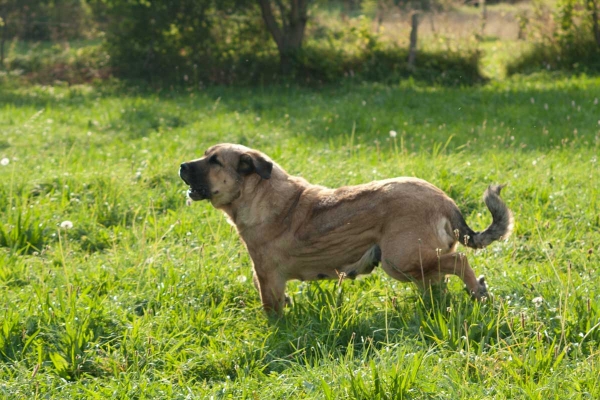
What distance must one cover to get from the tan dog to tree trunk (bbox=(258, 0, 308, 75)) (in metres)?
12.3

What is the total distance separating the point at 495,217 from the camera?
5.09 metres

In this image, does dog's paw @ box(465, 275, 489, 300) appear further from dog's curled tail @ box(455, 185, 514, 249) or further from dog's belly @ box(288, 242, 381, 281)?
dog's belly @ box(288, 242, 381, 281)

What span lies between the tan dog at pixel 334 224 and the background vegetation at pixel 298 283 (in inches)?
9.5

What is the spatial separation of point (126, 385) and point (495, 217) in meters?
2.65

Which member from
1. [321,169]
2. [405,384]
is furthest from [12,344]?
[321,169]

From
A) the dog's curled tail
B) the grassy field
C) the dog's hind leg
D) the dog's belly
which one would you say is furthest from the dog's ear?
the dog's curled tail

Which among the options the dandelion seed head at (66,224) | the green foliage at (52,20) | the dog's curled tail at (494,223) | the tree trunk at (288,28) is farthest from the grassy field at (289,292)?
the green foliage at (52,20)

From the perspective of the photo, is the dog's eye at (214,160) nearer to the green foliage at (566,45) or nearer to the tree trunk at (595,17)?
the green foliage at (566,45)

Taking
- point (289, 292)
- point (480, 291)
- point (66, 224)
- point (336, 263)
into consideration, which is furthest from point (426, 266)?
point (66, 224)

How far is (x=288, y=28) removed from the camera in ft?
59.9

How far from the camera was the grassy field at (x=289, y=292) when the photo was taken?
4.24 meters

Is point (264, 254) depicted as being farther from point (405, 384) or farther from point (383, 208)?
point (405, 384)

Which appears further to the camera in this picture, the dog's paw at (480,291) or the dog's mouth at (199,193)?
the dog's mouth at (199,193)

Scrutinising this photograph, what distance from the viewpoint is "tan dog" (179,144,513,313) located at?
16.5ft
